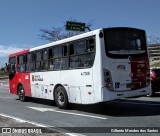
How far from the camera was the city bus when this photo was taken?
38.2 ft

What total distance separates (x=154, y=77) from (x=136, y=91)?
6.50 m

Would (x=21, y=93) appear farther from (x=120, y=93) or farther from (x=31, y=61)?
(x=120, y=93)

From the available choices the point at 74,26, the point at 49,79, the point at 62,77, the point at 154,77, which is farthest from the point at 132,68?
the point at 74,26

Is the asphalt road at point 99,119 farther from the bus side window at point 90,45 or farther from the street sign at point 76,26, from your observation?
the street sign at point 76,26

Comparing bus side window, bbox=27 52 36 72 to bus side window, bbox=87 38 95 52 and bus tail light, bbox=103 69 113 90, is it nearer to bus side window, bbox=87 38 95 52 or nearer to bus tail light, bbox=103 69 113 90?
bus side window, bbox=87 38 95 52

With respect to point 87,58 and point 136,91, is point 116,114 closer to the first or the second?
point 136,91

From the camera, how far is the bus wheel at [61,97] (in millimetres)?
13898

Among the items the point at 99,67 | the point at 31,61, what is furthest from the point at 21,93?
the point at 99,67

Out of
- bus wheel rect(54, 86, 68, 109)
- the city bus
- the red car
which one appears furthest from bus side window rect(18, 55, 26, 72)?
the red car

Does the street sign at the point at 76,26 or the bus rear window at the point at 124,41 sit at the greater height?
the street sign at the point at 76,26

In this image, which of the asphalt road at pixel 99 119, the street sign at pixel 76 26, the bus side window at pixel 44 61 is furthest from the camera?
the street sign at pixel 76 26

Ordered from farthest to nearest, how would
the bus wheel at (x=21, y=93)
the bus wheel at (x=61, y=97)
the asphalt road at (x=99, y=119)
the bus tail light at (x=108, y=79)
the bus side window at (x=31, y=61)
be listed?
the bus wheel at (x=21, y=93) < the bus side window at (x=31, y=61) < the bus wheel at (x=61, y=97) < the bus tail light at (x=108, y=79) < the asphalt road at (x=99, y=119)

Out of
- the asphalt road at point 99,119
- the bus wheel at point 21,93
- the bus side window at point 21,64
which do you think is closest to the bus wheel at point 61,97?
the asphalt road at point 99,119

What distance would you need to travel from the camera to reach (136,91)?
483 inches
